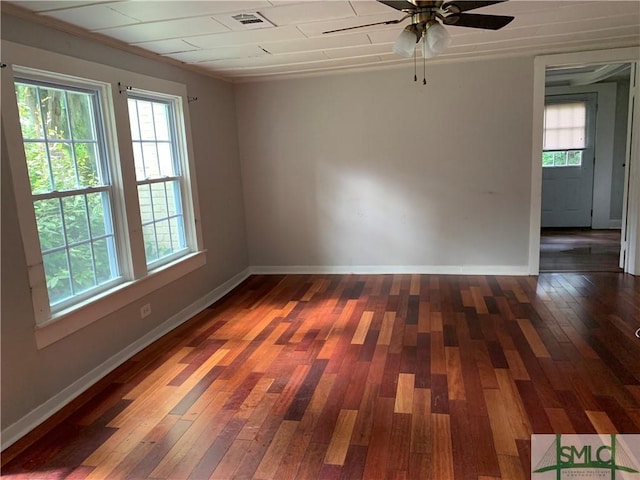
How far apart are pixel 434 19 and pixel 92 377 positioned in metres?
3.06

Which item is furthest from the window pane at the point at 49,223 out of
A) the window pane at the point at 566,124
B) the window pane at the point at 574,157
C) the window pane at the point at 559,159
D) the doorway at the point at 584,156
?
the window pane at the point at 574,157

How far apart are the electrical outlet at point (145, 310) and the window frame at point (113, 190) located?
0.11m

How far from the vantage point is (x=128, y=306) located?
3484 mm

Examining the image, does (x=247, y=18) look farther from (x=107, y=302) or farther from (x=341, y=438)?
(x=341, y=438)

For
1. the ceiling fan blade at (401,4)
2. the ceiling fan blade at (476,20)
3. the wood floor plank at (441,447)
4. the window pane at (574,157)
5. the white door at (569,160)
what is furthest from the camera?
the window pane at (574,157)

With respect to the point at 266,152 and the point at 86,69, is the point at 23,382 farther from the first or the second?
the point at 266,152

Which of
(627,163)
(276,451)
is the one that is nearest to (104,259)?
(276,451)

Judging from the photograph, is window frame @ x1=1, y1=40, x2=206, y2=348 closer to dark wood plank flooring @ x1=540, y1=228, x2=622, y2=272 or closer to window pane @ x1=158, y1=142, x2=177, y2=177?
window pane @ x1=158, y1=142, x2=177, y2=177

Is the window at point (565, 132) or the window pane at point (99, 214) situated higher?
the window at point (565, 132)

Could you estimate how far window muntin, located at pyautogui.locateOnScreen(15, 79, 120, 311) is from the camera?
2.74 m

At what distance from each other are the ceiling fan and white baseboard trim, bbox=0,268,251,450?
279 centimetres

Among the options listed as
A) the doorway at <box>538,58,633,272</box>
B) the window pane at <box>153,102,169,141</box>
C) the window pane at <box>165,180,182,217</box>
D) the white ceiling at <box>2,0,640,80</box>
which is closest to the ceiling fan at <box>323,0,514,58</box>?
the white ceiling at <box>2,0,640,80</box>

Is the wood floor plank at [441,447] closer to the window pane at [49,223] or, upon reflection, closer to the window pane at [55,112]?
the window pane at [49,223]

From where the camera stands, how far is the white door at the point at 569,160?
742 cm
